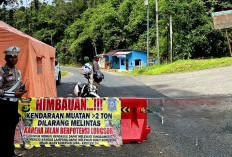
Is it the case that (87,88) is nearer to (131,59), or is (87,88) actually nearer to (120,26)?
(131,59)

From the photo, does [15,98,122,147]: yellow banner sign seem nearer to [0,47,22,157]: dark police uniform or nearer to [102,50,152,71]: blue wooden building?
[0,47,22,157]: dark police uniform

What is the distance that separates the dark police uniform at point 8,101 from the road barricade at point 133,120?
2147mm

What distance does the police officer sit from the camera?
434cm

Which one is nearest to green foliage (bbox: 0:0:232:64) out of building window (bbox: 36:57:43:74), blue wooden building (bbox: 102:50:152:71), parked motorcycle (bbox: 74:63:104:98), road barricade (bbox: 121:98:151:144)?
blue wooden building (bbox: 102:50:152:71)

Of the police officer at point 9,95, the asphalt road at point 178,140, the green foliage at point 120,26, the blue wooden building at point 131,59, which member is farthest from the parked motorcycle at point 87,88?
the blue wooden building at point 131,59

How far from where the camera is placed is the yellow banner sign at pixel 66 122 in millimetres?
5379

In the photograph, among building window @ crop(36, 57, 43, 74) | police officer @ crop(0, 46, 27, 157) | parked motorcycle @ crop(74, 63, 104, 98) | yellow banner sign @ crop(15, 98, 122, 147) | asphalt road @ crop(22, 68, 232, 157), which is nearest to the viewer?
police officer @ crop(0, 46, 27, 157)

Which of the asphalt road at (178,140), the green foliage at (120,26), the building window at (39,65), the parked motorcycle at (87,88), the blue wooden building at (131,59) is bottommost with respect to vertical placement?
the asphalt road at (178,140)

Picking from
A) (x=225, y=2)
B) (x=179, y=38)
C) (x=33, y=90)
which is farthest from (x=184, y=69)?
(x=33, y=90)

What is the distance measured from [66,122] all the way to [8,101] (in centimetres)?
139

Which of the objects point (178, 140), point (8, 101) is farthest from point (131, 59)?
point (8, 101)

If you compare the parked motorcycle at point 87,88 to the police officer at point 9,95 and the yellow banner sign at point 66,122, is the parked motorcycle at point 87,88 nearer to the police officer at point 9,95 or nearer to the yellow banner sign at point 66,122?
the yellow banner sign at point 66,122

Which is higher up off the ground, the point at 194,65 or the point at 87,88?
the point at 194,65

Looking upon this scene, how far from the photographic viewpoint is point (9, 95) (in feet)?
14.3
